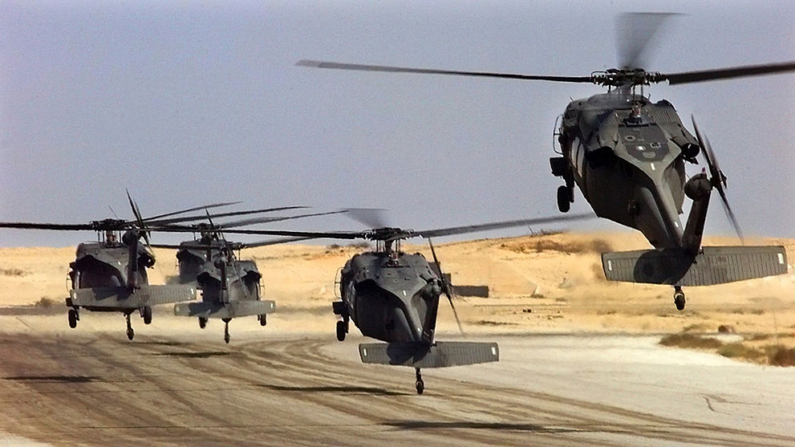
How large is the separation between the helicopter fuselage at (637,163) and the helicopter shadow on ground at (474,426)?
1179 centimetres

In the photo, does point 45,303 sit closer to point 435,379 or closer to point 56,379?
point 56,379

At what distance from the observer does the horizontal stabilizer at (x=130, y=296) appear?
184ft

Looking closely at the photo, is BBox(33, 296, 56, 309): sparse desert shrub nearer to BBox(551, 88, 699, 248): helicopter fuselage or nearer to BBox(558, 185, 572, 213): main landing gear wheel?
BBox(558, 185, 572, 213): main landing gear wheel

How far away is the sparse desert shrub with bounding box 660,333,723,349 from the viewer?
72.3 meters

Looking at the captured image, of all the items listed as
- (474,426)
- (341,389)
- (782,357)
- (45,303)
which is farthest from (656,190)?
(45,303)

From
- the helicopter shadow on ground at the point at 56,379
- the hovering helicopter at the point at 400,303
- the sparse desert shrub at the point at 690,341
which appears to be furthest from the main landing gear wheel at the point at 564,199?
the sparse desert shrub at the point at 690,341

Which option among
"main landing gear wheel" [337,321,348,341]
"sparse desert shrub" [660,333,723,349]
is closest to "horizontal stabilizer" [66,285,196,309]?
"main landing gear wheel" [337,321,348,341]

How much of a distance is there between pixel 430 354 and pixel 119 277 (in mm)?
17817

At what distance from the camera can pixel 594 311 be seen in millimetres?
94312

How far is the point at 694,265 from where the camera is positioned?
30703 mm

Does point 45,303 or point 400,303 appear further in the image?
point 45,303

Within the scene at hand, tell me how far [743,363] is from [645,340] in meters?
14.4

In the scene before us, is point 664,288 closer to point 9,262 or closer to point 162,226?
point 162,226

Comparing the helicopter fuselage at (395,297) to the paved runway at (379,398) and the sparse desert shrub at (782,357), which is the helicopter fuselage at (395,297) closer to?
the paved runway at (379,398)
